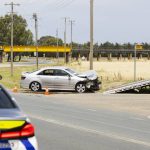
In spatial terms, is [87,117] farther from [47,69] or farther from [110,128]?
[47,69]

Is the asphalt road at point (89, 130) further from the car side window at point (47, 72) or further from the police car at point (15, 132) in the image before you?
the car side window at point (47, 72)

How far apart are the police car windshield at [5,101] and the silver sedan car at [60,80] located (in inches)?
968

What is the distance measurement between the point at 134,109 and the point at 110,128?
25.7ft

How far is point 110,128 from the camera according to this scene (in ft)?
47.5

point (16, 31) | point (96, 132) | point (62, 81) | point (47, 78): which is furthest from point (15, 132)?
point (16, 31)

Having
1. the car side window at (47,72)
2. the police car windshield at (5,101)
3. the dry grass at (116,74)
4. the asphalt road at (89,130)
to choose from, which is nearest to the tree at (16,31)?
the dry grass at (116,74)

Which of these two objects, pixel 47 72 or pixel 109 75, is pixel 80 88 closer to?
pixel 47 72

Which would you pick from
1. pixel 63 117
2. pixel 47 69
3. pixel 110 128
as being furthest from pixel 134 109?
pixel 47 69

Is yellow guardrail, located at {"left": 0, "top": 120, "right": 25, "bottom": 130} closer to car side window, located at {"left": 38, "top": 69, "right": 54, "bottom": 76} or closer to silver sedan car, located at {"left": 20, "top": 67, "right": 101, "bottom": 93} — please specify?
silver sedan car, located at {"left": 20, "top": 67, "right": 101, "bottom": 93}

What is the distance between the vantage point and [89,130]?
13875mm

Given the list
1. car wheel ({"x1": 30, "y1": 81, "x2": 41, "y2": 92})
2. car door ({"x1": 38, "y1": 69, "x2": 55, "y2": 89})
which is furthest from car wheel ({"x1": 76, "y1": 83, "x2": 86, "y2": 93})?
car wheel ({"x1": 30, "y1": 81, "x2": 41, "y2": 92})

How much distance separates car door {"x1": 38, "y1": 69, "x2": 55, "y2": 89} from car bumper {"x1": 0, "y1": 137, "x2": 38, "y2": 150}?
2617cm

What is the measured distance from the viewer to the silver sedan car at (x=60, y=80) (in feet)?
105

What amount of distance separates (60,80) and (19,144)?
1028 inches
